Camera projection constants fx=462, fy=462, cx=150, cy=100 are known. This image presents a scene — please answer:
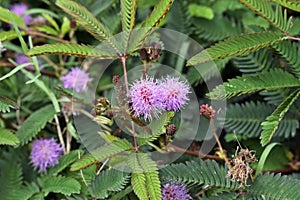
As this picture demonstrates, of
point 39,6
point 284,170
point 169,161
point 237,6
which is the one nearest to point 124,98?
point 169,161

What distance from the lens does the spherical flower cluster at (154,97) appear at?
121 cm

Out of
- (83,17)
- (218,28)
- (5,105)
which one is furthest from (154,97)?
(218,28)

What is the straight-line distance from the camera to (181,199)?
50.9 inches

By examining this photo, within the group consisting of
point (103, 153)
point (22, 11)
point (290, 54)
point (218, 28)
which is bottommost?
point (103, 153)

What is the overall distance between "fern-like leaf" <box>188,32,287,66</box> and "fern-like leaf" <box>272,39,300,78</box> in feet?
0.30

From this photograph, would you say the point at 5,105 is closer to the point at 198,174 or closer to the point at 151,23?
the point at 151,23

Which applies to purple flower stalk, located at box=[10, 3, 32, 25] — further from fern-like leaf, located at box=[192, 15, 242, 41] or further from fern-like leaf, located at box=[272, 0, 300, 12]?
fern-like leaf, located at box=[272, 0, 300, 12]

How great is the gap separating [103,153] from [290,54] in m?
0.66

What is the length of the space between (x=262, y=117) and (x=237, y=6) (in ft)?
1.69

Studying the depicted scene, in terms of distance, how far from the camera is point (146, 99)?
120cm

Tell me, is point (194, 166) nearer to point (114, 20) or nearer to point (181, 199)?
point (181, 199)

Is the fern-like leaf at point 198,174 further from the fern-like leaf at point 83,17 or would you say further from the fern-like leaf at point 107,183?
the fern-like leaf at point 83,17

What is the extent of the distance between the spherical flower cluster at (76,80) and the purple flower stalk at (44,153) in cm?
21

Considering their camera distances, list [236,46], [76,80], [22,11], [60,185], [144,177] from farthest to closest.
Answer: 1. [22,11]
2. [76,80]
3. [60,185]
4. [236,46]
5. [144,177]
